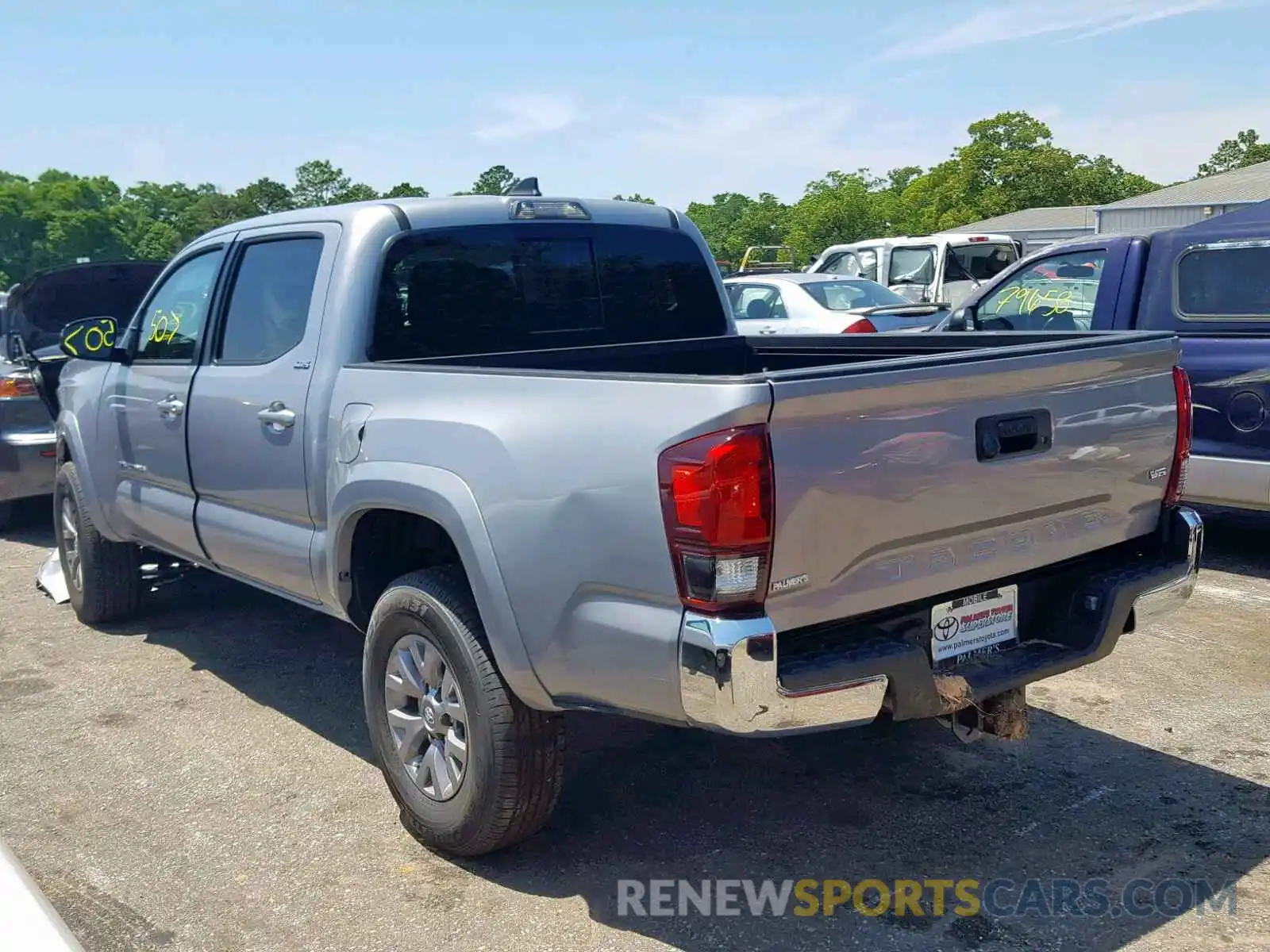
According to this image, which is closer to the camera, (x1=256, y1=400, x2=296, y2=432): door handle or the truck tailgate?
the truck tailgate

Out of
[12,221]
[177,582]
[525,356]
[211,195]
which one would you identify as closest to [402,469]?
[525,356]

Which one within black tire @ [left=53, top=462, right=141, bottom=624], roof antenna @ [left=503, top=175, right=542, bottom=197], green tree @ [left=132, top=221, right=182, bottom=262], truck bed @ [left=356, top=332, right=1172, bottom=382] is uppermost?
green tree @ [left=132, top=221, right=182, bottom=262]

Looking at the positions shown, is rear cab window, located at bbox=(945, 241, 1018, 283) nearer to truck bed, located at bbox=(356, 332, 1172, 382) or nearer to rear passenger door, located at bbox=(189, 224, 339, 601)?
truck bed, located at bbox=(356, 332, 1172, 382)

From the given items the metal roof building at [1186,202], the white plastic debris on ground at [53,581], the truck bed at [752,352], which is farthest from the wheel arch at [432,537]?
the metal roof building at [1186,202]

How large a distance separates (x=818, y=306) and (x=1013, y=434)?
984cm

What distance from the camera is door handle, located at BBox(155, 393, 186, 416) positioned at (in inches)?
194

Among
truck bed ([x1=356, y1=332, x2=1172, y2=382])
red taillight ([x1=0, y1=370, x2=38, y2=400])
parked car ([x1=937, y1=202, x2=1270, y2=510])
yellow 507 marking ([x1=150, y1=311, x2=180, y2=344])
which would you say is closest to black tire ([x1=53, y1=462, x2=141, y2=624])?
yellow 507 marking ([x1=150, y1=311, x2=180, y2=344])

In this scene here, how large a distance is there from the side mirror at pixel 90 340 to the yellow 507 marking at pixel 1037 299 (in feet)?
17.4

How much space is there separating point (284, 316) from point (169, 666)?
2.11m

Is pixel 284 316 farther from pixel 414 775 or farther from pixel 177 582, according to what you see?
pixel 177 582

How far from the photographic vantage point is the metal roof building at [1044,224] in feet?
143

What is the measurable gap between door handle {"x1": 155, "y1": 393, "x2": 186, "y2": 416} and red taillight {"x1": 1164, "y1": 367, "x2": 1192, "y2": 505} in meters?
3.70

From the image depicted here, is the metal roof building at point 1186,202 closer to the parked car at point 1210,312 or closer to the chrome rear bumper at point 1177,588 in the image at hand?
the parked car at point 1210,312

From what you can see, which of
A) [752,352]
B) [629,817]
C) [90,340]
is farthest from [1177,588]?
[90,340]
